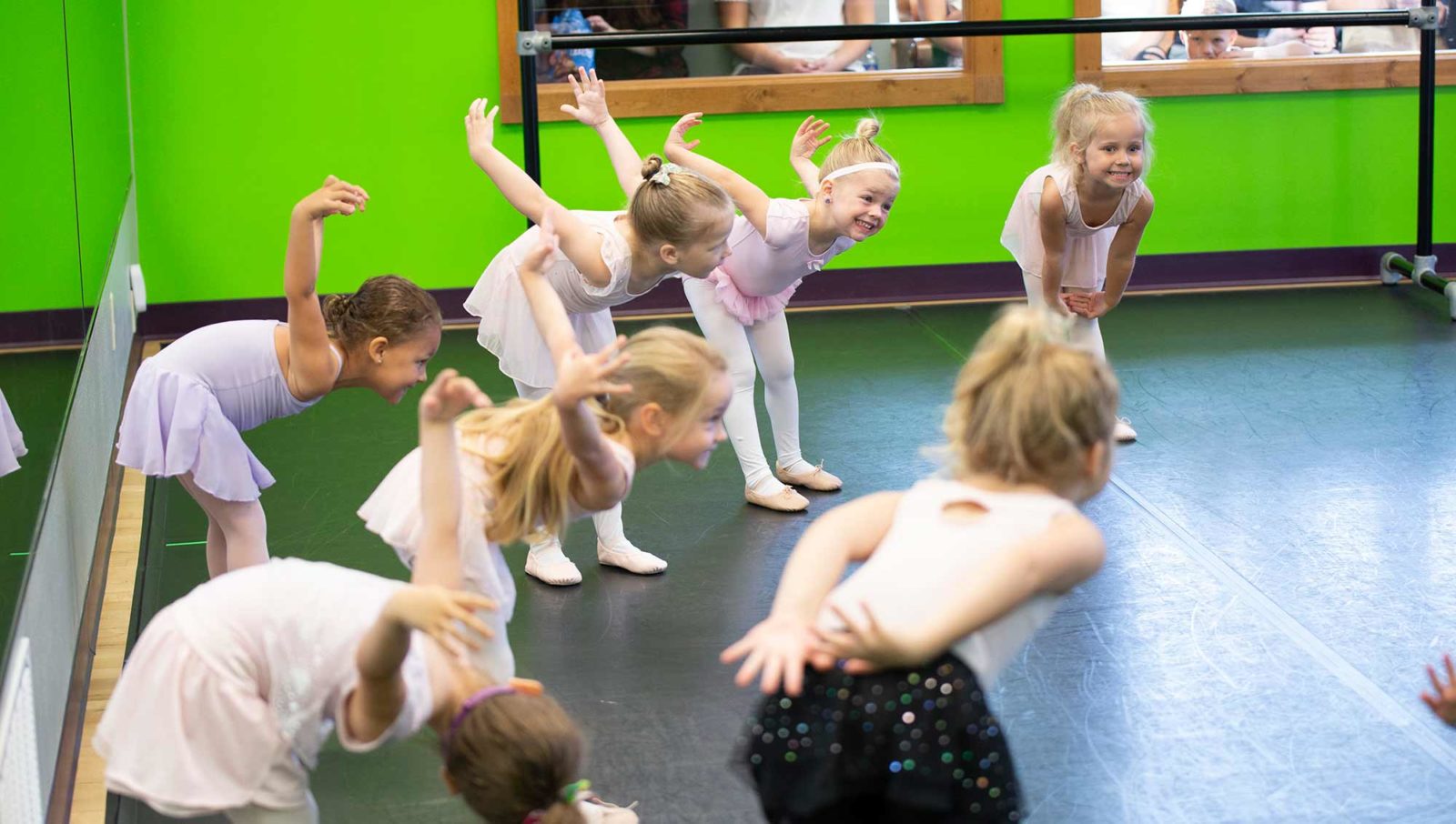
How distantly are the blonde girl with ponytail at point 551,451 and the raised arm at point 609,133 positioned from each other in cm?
115

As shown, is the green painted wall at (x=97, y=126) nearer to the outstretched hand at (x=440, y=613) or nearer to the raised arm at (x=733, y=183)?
the raised arm at (x=733, y=183)

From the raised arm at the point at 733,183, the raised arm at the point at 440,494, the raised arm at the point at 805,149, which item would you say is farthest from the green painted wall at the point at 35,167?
the raised arm at the point at 805,149

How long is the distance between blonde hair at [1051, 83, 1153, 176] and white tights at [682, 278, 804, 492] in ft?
2.98

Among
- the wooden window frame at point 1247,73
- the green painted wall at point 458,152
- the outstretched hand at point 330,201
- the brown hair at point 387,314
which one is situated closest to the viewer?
the outstretched hand at point 330,201

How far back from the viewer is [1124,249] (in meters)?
4.16

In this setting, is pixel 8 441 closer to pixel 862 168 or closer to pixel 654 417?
pixel 654 417

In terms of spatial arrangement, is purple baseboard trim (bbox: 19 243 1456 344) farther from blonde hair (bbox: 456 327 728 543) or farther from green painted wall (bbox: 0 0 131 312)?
blonde hair (bbox: 456 327 728 543)

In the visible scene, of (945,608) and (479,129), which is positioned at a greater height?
(479,129)

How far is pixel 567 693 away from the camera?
271 cm

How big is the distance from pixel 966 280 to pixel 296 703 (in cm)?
460

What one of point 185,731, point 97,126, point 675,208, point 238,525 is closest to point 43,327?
point 238,525

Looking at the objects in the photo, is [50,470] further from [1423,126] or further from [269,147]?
[1423,126]

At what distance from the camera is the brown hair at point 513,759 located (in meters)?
1.72

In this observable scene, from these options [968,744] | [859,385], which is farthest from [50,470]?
[859,385]
